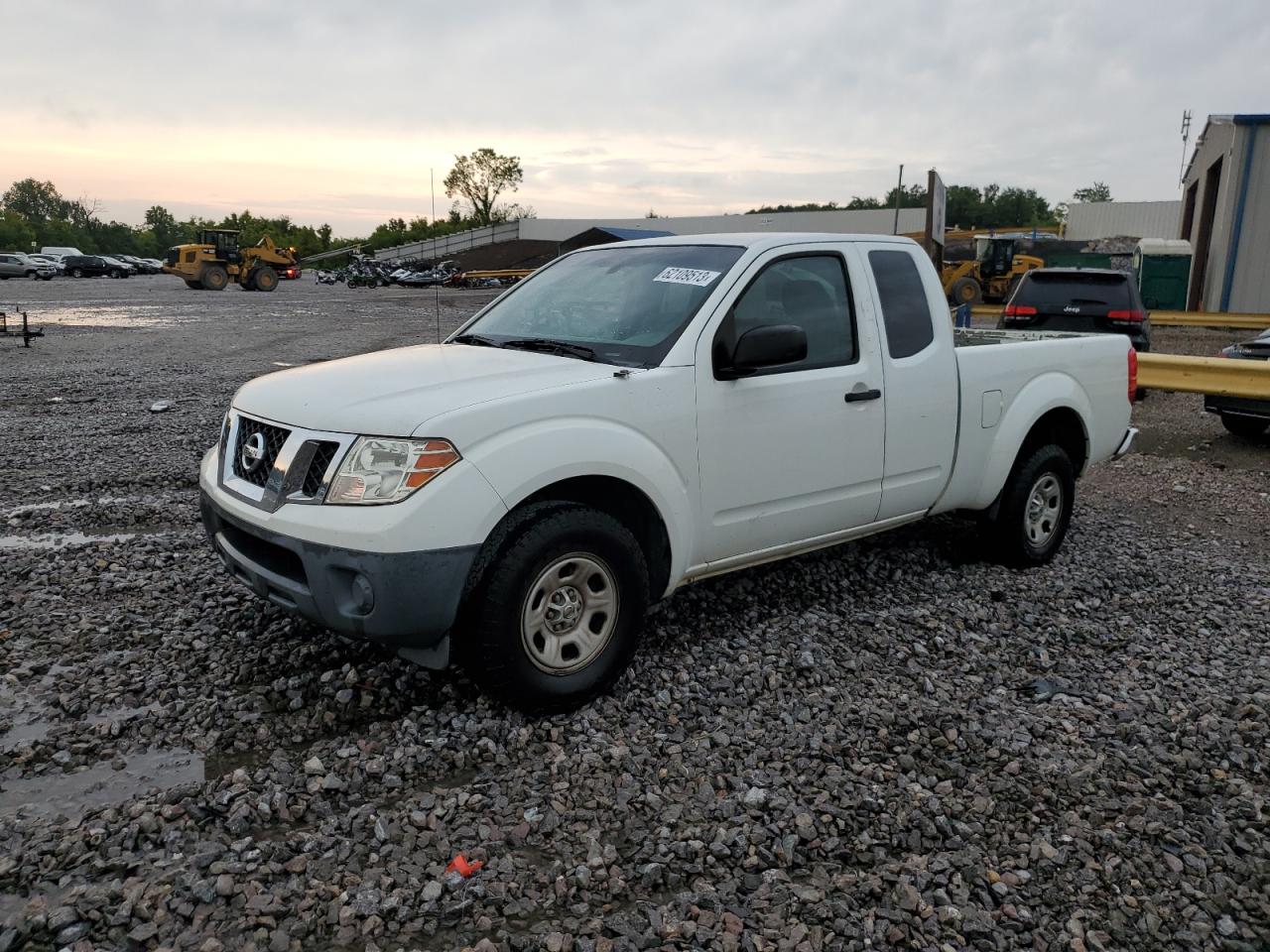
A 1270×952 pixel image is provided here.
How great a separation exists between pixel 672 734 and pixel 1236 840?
6.25 ft

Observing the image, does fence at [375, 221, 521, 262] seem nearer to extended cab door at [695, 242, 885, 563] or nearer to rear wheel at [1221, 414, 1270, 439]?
rear wheel at [1221, 414, 1270, 439]

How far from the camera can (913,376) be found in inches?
194

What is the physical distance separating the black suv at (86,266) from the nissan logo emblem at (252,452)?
61.7m

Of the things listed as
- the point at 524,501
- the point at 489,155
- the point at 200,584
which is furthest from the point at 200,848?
the point at 489,155

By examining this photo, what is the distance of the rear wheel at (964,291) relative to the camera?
29.6 metres

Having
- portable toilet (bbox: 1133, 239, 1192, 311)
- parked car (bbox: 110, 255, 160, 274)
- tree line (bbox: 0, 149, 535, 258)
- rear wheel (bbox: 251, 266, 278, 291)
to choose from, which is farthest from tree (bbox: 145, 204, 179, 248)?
portable toilet (bbox: 1133, 239, 1192, 311)

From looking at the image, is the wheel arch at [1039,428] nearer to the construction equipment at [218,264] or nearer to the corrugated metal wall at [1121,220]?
the construction equipment at [218,264]

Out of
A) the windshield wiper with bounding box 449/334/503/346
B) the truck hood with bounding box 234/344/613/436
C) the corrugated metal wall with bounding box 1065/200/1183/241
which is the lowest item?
the truck hood with bounding box 234/344/613/436

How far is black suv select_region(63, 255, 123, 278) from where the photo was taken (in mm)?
56406

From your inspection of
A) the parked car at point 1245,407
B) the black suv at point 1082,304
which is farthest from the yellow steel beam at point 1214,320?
the parked car at point 1245,407

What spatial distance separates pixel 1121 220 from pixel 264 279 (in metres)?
46.9

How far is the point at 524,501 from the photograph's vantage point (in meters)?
3.67

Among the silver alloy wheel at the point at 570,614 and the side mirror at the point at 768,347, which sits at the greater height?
the side mirror at the point at 768,347

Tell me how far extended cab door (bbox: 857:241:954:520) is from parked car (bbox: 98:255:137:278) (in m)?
63.6
